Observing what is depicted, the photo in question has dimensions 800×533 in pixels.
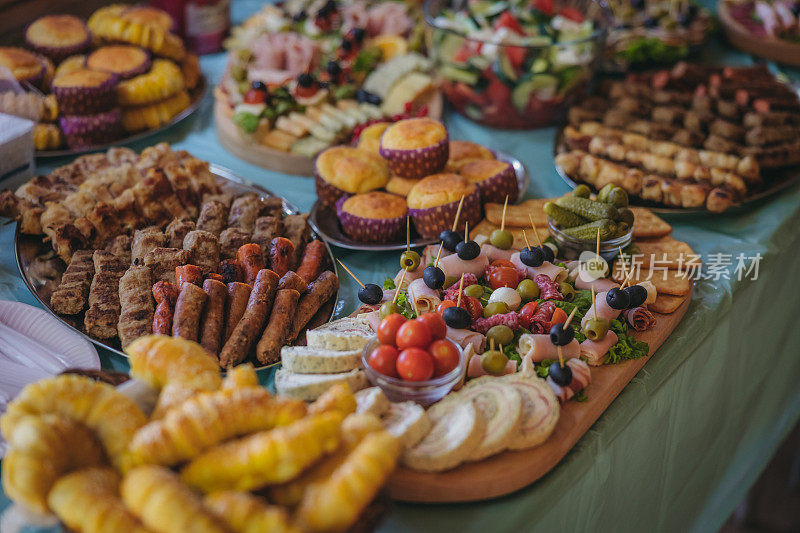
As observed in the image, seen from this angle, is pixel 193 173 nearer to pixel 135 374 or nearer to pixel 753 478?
pixel 135 374

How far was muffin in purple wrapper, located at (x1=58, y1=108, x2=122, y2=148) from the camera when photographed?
9.80ft

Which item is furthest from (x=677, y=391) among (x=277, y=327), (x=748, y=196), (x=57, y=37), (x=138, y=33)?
(x=57, y=37)

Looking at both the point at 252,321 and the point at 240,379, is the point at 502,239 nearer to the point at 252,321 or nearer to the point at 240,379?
the point at 252,321

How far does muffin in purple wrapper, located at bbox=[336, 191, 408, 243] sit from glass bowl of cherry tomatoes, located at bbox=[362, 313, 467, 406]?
80 cm

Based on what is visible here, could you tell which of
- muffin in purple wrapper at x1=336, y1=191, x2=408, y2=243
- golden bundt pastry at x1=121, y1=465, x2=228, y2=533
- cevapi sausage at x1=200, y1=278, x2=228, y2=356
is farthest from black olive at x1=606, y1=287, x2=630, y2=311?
golden bundt pastry at x1=121, y1=465, x2=228, y2=533

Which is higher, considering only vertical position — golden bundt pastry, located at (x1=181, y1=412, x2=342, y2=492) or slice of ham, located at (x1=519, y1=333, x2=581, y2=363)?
golden bundt pastry, located at (x1=181, y1=412, x2=342, y2=492)

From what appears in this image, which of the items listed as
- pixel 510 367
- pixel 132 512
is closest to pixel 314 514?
pixel 132 512

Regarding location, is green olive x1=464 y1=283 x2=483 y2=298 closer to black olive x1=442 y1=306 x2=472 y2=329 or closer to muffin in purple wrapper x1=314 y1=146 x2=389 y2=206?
black olive x1=442 y1=306 x2=472 y2=329

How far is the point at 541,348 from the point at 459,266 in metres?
0.42

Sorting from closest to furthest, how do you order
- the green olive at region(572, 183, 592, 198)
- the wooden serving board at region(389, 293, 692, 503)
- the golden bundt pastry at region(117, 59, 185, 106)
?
the wooden serving board at region(389, 293, 692, 503) < the green olive at region(572, 183, 592, 198) < the golden bundt pastry at region(117, 59, 185, 106)

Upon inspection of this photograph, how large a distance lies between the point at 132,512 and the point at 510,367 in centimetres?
98

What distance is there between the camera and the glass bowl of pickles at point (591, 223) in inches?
87.4

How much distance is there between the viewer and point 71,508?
113cm

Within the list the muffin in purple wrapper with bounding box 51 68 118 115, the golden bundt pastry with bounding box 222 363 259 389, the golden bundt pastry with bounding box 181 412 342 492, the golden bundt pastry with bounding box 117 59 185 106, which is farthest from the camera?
the golden bundt pastry with bounding box 117 59 185 106
